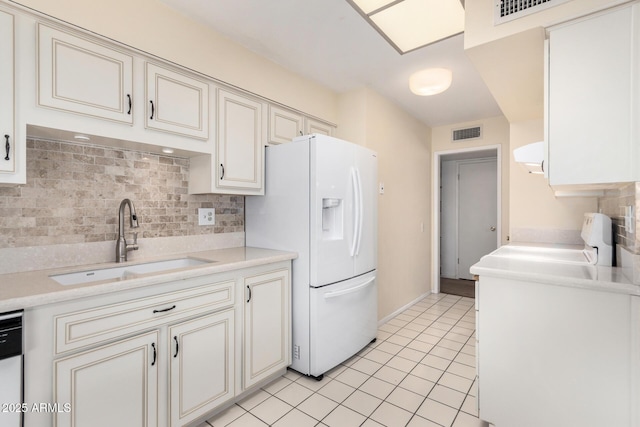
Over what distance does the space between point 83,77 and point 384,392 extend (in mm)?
2622

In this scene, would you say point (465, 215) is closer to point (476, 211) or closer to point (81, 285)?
point (476, 211)

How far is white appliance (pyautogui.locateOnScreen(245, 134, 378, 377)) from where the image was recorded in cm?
224

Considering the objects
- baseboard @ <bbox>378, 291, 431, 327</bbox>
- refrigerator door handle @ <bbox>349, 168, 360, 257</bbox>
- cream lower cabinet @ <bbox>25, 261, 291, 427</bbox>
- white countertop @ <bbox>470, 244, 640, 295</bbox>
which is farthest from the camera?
baseboard @ <bbox>378, 291, 431, 327</bbox>

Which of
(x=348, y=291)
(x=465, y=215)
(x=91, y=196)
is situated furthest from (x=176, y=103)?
(x=465, y=215)

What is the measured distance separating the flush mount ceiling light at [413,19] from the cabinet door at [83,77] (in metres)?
1.43

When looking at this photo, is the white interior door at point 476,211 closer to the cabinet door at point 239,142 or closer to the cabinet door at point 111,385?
the cabinet door at point 239,142

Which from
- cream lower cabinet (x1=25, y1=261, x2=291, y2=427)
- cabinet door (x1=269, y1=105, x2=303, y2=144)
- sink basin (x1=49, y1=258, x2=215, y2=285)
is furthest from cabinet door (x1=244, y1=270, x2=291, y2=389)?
cabinet door (x1=269, y1=105, x2=303, y2=144)

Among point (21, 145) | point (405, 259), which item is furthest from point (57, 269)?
point (405, 259)

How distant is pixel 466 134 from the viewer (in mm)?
→ 4328

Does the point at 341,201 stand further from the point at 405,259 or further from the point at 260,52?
the point at 405,259

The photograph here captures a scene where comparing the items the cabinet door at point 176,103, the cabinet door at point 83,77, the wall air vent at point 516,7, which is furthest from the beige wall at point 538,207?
the cabinet door at point 83,77

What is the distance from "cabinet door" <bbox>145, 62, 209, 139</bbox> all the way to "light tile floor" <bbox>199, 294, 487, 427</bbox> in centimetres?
182

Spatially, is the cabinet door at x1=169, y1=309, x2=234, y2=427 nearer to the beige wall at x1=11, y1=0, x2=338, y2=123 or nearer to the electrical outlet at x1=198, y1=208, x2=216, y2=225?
the electrical outlet at x1=198, y1=208, x2=216, y2=225

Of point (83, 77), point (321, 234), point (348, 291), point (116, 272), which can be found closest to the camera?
point (83, 77)
